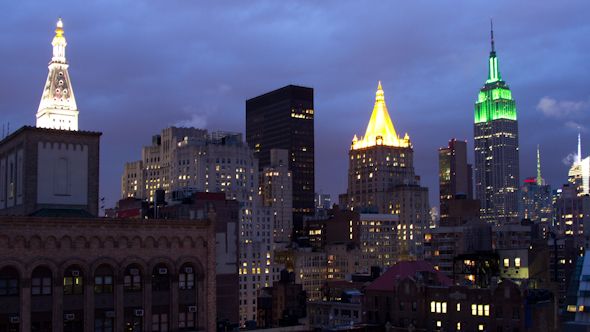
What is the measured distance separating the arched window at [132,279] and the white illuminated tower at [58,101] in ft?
58.3

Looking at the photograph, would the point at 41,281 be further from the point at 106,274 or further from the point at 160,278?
the point at 160,278

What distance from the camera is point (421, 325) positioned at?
93.5m

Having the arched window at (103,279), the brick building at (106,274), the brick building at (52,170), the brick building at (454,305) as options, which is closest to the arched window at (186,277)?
the brick building at (106,274)

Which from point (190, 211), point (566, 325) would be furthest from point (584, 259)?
point (190, 211)

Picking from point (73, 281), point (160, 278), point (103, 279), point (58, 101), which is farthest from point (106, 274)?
point (58, 101)

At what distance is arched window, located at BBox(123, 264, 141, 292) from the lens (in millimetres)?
54750

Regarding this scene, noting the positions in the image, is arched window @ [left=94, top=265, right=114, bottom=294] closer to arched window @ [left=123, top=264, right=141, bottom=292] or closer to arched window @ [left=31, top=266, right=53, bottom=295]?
arched window @ [left=123, top=264, right=141, bottom=292]

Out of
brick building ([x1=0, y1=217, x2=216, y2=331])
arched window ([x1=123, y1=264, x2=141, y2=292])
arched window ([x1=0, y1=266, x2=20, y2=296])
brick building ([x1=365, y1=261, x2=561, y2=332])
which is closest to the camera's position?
arched window ([x1=0, y1=266, x2=20, y2=296])

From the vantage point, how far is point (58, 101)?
65.6 m

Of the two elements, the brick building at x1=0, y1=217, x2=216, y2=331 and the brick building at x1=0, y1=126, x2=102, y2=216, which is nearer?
the brick building at x1=0, y1=217, x2=216, y2=331

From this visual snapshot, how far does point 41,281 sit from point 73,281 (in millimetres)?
2445

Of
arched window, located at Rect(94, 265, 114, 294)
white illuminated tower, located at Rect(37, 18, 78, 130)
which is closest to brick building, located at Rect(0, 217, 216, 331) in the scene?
arched window, located at Rect(94, 265, 114, 294)

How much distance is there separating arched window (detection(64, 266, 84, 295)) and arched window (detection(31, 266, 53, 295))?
4.17 feet

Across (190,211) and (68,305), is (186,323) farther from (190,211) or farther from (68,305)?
(190,211)
